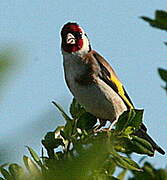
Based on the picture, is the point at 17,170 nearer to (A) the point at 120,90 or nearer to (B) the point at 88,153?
(B) the point at 88,153

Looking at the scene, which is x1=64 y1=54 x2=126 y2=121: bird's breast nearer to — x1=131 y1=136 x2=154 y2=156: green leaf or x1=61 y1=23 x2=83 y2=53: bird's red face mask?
x1=61 y1=23 x2=83 y2=53: bird's red face mask

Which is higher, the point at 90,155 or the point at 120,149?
the point at 90,155

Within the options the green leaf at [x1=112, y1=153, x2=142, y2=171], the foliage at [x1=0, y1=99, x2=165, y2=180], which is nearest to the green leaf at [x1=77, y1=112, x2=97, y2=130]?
the foliage at [x1=0, y1=99, x2=165, y2=180]

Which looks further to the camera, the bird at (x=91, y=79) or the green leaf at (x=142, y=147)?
the bird at (x=91, y=79)

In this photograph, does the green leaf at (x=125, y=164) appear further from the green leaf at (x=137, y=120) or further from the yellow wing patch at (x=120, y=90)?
the yellow wing patch at (x=120, y=90)

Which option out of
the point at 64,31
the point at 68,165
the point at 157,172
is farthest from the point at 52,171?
the point at 64,31

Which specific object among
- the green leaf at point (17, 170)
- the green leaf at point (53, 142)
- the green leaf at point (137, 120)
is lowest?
the green leaf at point (137, 120)

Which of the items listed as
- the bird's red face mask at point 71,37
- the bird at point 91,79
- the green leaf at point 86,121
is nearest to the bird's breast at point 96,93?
the bird at point 91,79

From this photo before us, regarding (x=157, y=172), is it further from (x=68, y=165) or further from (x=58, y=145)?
(x=68, y=165)

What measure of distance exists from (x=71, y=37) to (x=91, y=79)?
0.56 m

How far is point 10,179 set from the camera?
47.3 inches

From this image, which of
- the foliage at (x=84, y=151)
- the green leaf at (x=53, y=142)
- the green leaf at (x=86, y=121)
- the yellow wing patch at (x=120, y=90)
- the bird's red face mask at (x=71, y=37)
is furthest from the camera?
the bird's red face mask at (x=71, y=37)

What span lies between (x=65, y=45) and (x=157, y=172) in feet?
11.9

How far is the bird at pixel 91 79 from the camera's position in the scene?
4852 millimetres
